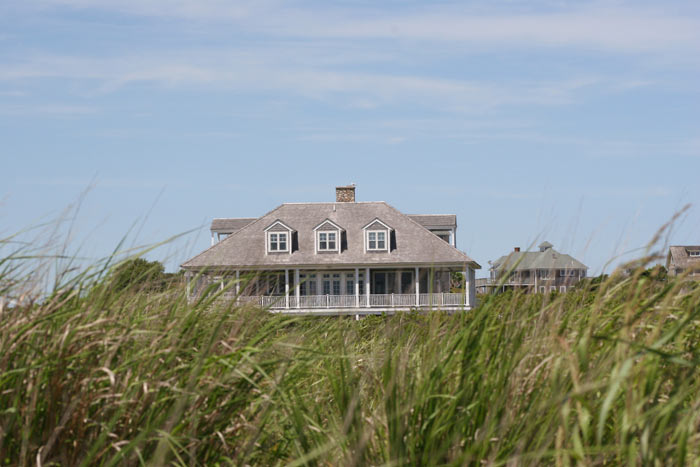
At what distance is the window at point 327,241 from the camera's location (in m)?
37.8

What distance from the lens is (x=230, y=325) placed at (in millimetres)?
4273

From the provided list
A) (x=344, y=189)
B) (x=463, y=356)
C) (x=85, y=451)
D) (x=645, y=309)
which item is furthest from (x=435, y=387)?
(x=344, y=189)

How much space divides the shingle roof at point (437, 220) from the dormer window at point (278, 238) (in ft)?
22.5

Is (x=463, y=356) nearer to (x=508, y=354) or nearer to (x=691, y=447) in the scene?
(x=508, y=354)

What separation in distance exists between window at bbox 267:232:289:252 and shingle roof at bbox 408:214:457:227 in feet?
22.8

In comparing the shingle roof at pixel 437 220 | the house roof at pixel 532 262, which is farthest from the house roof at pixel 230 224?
the house roof at pixel 532 262

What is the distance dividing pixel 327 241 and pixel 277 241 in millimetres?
2350

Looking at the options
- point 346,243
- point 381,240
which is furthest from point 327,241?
point 381,240

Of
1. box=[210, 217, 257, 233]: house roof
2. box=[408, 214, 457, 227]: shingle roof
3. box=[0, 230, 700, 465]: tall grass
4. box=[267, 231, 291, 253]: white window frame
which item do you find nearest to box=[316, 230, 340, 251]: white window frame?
box=[267, 231, 291, 253]: white window frame

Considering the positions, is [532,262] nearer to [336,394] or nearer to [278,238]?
[336,394]

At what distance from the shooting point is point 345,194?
40969 mm

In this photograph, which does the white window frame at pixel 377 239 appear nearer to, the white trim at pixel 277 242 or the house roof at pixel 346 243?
the house roof at pixel 346 243

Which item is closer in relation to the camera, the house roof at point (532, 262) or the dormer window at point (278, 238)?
the house roof at point (532, 262)

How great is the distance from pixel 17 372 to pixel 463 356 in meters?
1.73
